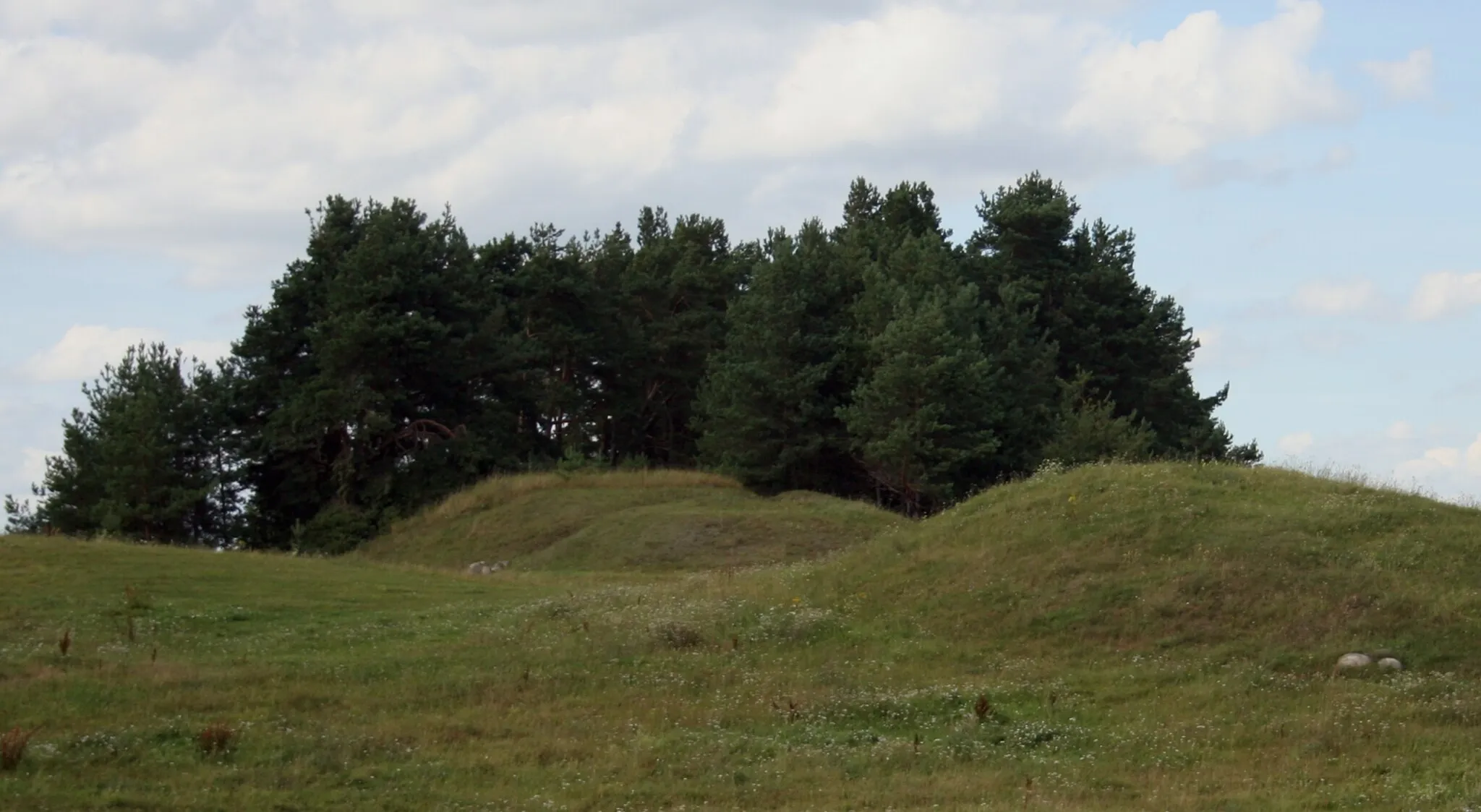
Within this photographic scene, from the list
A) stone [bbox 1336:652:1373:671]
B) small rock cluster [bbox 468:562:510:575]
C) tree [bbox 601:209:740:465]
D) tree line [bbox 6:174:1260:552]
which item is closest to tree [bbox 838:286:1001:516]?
tree line [bbox 6:174:1260:552]

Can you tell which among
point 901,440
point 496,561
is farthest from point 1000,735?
point 901,440

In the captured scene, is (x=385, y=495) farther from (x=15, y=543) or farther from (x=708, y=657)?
(x=708, y=657)

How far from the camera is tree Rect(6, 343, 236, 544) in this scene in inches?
1827

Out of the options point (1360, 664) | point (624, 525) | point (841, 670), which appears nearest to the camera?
point (1360, 664)

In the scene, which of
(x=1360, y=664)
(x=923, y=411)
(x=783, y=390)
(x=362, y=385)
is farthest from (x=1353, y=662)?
(x=362, y=385)

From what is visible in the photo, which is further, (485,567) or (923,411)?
(923,411)

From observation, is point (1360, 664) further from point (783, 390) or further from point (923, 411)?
point (783, 390)

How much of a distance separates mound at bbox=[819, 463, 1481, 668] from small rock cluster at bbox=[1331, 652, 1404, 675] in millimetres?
302

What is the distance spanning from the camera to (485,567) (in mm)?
36781

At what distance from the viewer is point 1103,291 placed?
64.8 metres

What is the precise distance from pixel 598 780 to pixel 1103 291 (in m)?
54.7

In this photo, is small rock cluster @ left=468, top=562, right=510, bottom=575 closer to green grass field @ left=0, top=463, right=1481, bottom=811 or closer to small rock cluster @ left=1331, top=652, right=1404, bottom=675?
green grass field @ left=0, top=463, right=1481, bottom=811

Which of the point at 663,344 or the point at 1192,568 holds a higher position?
the point at 663,344

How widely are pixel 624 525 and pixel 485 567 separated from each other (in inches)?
186
